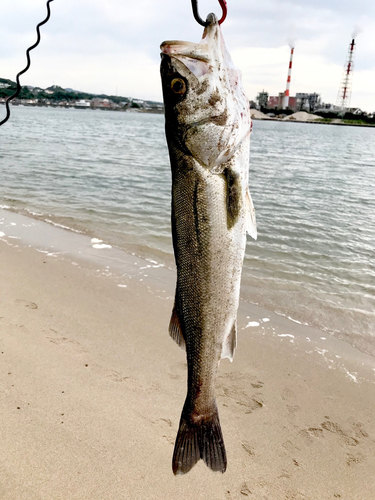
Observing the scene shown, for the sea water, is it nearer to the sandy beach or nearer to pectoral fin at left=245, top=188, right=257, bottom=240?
the sandy beach

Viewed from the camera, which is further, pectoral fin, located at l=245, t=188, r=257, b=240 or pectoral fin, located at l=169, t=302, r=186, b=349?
pectoral fin, located at l=169, t=302, r=186, b=349

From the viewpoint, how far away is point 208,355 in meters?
2.27

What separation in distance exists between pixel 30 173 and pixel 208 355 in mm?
17943

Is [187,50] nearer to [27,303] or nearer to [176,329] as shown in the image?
[176,329]

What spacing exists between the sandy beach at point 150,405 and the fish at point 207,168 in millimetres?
1732

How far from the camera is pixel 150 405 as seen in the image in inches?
151

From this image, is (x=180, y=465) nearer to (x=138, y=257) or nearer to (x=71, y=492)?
(x=71, y=492)

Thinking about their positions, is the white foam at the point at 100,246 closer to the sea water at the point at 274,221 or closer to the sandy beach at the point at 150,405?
the sea water at the point at 274,221

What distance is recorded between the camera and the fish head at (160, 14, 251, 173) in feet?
6.50

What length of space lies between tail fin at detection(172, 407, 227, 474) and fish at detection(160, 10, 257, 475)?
617 millimetres

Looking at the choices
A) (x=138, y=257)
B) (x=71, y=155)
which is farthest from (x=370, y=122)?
(x=138, y=257)

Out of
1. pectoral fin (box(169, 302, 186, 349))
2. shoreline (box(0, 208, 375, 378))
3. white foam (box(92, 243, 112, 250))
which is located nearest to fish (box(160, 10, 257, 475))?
pectoral fin (box(169, 302, 186, 349))

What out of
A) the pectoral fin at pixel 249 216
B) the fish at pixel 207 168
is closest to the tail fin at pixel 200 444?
the fish at pixel 207 168

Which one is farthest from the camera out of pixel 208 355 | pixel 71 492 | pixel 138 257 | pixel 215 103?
pixel 138 257
